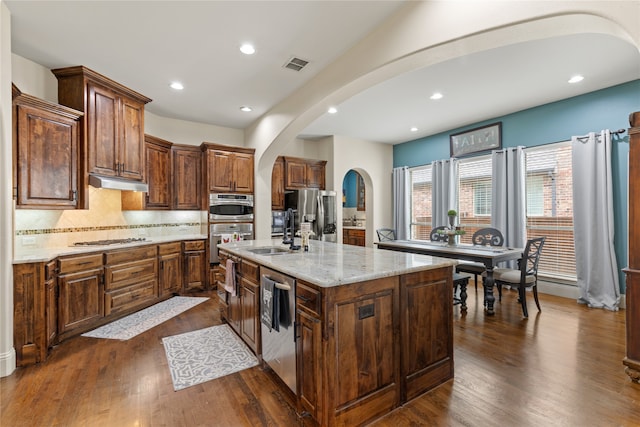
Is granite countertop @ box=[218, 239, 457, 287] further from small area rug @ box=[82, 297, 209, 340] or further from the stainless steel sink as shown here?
small area rug @ box=[82, 297, 209, 340]

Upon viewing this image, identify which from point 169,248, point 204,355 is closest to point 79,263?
point 169,248

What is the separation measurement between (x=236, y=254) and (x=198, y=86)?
2.38 meters

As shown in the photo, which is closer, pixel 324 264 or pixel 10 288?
pixel 324 264

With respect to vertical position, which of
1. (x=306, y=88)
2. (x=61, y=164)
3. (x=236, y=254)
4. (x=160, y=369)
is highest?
(x=306, y=88)

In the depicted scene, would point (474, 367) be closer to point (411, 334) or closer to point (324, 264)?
point (411, 334)

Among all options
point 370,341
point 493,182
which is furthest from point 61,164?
point 493,182

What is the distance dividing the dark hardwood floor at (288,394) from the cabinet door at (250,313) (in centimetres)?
26

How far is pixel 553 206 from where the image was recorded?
15.2 ft

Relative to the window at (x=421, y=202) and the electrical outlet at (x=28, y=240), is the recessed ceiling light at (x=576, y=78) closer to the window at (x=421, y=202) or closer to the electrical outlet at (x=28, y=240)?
the window at (x=421, y=202)

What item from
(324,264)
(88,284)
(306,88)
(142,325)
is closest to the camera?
(324,264)

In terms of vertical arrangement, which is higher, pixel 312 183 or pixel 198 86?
pixel 198 86

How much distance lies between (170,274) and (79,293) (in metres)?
1.37

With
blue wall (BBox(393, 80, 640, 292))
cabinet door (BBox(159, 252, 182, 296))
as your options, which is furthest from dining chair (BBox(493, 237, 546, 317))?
cabinet door (BBox(159, 252, 182, 296))

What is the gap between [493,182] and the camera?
516 centimetres
